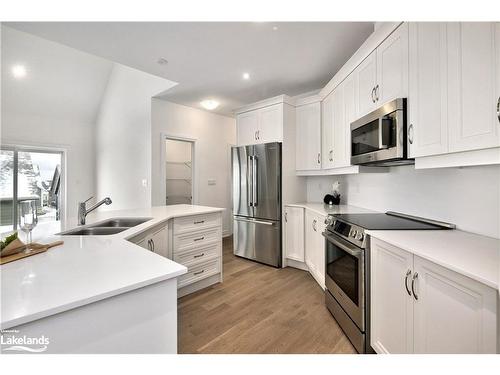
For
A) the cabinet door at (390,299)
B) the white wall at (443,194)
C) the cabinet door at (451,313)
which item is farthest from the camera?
the white wall at (443,194)

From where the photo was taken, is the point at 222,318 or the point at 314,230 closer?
the point at 222,318

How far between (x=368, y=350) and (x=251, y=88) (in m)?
3.33

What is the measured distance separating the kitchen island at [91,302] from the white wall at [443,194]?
170 cm

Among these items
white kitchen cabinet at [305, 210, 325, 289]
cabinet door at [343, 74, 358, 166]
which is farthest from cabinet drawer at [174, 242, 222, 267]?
cabinet door at [343, 74, 358, 166]

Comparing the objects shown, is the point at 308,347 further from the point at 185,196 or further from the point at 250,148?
the point at 185,196

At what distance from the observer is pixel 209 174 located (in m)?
4.52

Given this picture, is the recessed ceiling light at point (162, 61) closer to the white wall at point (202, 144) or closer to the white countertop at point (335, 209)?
the white wall at point (202, 144)

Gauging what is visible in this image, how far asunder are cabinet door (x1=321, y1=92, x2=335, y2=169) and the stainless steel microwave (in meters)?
0.60

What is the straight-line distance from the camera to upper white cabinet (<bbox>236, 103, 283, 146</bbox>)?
3.10 meters

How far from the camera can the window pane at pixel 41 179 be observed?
14.3 ft

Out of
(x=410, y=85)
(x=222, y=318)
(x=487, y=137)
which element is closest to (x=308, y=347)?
(x=222, y=318)

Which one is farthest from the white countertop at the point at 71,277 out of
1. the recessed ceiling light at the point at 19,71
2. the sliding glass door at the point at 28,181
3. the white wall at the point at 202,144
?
the recessed ceiling light at the point at 19,71

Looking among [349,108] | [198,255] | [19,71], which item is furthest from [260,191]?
[19,71]

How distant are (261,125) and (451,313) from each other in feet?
9.36
